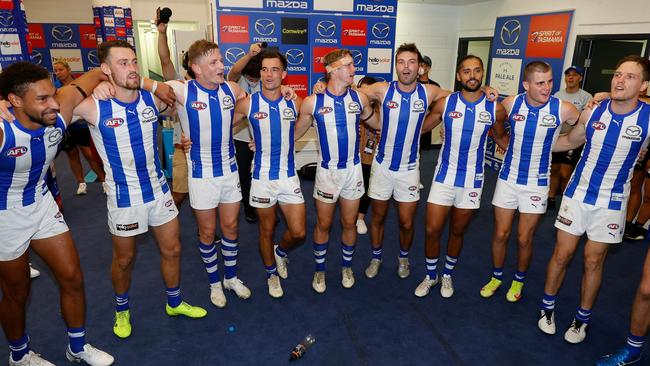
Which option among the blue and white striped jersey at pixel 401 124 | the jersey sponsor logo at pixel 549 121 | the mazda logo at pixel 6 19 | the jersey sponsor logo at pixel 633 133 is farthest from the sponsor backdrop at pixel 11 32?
the jersey sponsor logo at pixel 633 133

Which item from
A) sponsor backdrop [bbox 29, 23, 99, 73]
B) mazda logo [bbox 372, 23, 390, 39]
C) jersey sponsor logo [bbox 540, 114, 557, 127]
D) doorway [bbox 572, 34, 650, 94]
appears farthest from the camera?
sponsor backdrop [bbox 29, 23, 99, 73]

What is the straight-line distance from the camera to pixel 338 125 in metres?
3.42

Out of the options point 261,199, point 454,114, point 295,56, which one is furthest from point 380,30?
point 261,199

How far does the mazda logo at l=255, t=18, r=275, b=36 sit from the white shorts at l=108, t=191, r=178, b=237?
461 centimetres

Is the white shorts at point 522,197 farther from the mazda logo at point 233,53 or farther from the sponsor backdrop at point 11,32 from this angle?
the mazda logo at point 233,53

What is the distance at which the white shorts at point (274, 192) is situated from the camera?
3.45 meters

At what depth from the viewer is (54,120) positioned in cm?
237

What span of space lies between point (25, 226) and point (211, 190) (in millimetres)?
1193

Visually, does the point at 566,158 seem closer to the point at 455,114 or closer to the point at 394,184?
the point at 455,114

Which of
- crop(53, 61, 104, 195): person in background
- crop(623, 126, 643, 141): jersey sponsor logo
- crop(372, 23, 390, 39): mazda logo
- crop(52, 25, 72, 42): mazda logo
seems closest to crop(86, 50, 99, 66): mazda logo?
crop(52, 25, 72, 42): mazda logo

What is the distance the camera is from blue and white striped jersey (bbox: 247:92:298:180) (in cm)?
334

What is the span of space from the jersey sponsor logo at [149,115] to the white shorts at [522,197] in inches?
104


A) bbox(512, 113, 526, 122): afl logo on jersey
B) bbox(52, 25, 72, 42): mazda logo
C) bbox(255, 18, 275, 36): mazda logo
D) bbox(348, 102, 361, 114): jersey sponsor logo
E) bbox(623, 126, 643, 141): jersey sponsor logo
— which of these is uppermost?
bbox(52, 25, 72, 42): mazda logo

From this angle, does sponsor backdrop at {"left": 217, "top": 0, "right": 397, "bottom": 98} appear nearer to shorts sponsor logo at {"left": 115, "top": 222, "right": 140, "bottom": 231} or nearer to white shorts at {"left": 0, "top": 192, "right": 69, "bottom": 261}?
shorts sponsor logo at {"left": 115, "top": 222, "right": 140, "bottom": 231}
